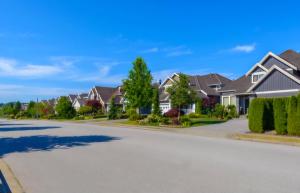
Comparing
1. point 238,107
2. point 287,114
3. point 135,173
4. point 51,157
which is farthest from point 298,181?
point 238,107

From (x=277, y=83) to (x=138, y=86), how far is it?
17.6 meters

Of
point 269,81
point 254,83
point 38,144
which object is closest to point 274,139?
point 38,144

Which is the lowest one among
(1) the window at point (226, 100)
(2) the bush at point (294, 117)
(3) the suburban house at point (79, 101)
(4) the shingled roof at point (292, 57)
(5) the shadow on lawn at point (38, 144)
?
(5) the shadow on lawn at point (38, 144)

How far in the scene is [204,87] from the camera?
172 feet

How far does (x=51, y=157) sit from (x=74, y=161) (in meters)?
1.63

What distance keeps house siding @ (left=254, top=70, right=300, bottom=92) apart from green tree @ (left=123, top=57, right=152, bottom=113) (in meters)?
15.1

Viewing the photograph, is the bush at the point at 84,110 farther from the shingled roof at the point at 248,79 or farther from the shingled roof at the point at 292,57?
the shingled roof at the point at 292,57

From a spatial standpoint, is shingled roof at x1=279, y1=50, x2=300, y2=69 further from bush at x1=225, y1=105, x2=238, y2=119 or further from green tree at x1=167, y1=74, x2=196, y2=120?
green tree at x1=167, y1=74, x2=196, y2=120

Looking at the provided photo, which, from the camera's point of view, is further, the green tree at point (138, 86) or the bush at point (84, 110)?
the bush at point (84, 110)

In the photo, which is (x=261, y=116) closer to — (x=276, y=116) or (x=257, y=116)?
(x=257, y=116)

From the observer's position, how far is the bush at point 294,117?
65.4 ft

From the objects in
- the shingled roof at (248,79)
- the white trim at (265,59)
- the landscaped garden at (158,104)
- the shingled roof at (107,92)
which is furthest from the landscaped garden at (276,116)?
the shingled roof at (107,92)

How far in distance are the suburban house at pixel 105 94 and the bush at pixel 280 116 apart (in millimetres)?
54887

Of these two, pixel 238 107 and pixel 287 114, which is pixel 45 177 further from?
pixel 238 107
